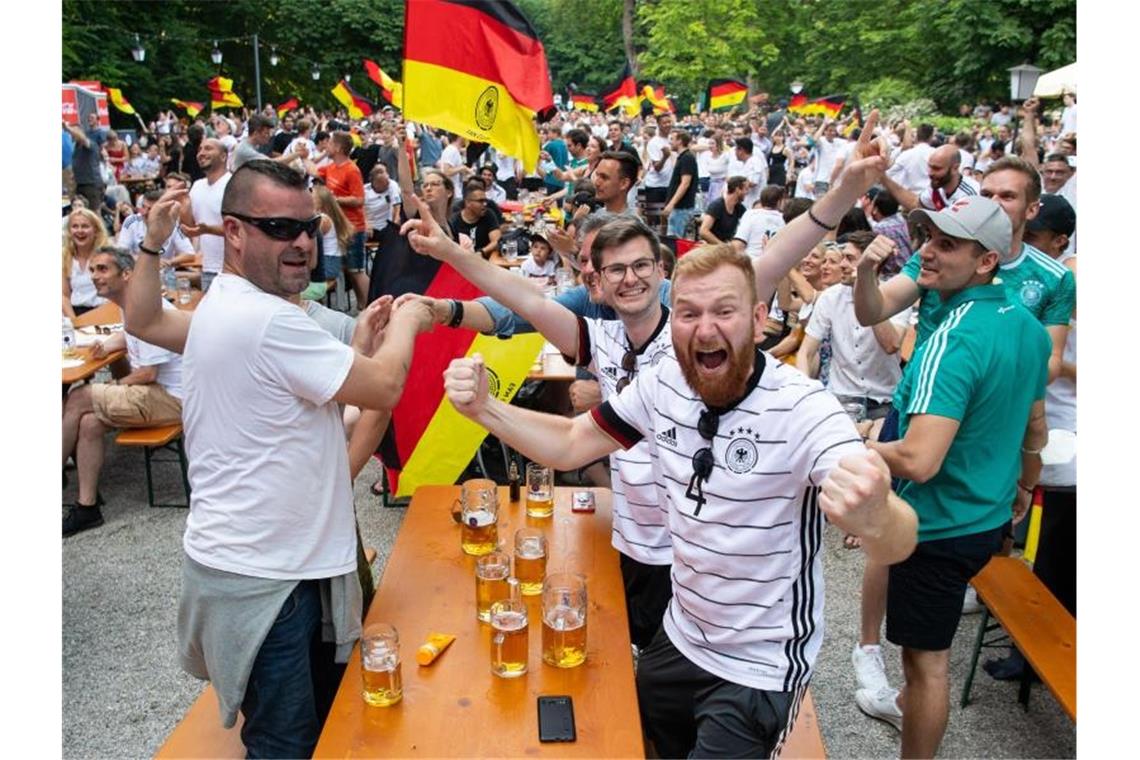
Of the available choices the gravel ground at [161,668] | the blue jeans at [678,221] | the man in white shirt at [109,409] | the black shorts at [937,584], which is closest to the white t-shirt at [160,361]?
the man in white shirt at [109,409]

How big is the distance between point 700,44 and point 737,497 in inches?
1572

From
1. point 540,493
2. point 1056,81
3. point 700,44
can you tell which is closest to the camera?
point 540,493

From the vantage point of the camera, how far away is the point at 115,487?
6520 mm

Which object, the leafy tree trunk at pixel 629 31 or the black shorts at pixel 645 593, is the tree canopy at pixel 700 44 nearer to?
the leafy tree trunk at pixel 629 31

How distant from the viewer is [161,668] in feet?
14.3

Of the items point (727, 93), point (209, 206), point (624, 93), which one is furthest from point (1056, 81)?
point (209, 206)

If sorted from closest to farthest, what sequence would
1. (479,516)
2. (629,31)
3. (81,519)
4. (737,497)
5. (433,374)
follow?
1. (737,497)
2. (479,516)
3. (433,374)
4. (81,519)
5. (629,31)

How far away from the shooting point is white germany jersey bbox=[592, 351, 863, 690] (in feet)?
7.55

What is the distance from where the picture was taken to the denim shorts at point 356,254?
406 inches

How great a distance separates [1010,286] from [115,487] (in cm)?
572

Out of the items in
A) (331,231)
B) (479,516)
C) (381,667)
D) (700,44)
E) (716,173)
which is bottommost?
(381,667)

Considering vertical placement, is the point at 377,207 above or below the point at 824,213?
above

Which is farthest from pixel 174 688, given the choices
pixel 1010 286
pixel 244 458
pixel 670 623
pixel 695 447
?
pixel 1010 286

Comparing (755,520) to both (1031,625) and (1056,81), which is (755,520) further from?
(1056,81)
